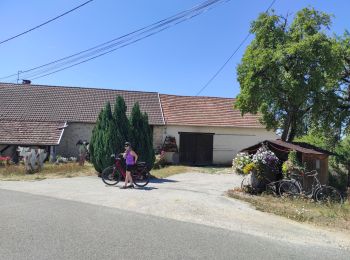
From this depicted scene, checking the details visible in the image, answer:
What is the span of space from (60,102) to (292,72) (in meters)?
20.7

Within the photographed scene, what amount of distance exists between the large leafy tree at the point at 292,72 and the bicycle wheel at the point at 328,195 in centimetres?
390

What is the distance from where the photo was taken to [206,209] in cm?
1265

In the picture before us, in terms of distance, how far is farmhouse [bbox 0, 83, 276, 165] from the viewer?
3133cm

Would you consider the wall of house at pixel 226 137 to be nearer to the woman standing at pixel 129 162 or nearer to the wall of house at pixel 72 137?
the wall of house at pixel 72 137

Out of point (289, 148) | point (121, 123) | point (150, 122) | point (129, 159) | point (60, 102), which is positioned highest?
point (60, 102)

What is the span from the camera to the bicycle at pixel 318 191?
16.0 metres

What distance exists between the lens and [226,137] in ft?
110

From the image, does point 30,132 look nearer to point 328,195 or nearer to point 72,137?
point 72,137

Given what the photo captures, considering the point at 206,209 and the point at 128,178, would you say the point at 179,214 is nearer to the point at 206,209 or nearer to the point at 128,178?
the point at 206,209

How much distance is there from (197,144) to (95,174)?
12.4m

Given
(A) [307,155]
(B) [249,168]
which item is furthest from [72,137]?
(A) [307,155]

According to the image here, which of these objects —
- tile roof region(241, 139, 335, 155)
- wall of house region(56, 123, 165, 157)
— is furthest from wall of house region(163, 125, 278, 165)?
tile roof region(241, 139, 335, 155)

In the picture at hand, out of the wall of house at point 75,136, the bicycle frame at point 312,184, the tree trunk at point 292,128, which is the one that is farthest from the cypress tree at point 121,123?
the wall of house at point 75,136

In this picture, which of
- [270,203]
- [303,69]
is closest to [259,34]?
[303,69]
